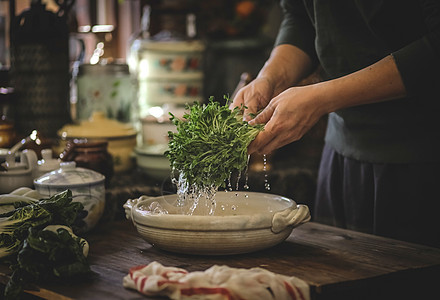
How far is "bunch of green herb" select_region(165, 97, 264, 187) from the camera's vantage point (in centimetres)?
167

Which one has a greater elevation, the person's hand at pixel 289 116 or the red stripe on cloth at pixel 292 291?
the person's hand at pixel 289 116

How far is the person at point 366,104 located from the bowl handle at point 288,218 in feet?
0.60

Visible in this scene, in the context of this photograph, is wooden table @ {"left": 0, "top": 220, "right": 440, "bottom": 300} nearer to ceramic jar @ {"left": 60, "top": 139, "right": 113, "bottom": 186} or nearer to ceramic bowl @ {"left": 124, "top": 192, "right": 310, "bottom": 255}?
ceramic bowl @ {"left": 124, "top": 192, "right": 310, "bottom": 255}

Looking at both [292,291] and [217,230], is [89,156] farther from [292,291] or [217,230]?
[292,291]

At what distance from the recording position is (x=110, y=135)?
2.79 m

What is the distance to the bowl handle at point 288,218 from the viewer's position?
1.63 meters

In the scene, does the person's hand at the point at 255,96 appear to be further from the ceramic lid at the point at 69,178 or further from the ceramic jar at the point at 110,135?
the ceramic jar at the point at 110,135

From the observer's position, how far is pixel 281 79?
210 cm

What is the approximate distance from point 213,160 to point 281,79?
0.55 meters

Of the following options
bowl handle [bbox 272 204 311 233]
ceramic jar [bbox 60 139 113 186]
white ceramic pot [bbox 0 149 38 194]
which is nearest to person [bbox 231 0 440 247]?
bowl handle [bbox 272 204 311 233]

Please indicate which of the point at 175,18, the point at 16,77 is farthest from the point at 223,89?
the point at 16,77

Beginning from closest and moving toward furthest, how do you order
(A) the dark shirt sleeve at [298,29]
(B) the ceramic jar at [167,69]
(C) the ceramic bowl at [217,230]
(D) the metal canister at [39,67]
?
(C) the ceramic bowl at [217,230], (A) the dark shirt sleeve at [298,29], (D) the metal canister at [39,67], (B) the ceramic jar at [167,69]

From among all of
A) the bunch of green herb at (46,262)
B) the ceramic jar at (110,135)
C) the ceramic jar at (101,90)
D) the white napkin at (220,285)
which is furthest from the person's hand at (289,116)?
the ceramic jar at (101,90)

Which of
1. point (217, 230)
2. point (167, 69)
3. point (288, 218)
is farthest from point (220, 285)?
point (167, 69)
